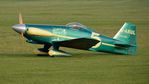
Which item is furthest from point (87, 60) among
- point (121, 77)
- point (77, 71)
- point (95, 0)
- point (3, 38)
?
point (95, 0)

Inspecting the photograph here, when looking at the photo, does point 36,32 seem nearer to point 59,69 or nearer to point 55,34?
point 55,34

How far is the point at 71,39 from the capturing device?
63.1 feet

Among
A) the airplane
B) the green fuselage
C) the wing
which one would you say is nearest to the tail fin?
the airplane

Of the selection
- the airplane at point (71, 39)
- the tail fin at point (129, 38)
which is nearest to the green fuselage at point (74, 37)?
the airplane at point (71, 39)

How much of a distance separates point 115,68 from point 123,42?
4.48m

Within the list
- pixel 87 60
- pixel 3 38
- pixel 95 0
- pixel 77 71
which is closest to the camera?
pixel 77 71

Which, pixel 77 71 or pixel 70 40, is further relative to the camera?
pixel 70 40

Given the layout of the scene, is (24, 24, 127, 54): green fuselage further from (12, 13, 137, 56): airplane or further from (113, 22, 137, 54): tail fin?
(113, 22, 137, 54): tail fin

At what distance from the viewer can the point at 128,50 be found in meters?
20.1

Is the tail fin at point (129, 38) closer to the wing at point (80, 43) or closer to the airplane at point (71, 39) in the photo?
the airplane at point (71, 39)

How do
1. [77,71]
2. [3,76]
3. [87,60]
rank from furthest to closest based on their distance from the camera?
[87,60], [77,71], [3,76]

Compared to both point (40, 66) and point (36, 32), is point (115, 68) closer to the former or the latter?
point (40, 66)

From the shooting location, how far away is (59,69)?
611 inches

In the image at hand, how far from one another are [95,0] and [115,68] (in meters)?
78.8
